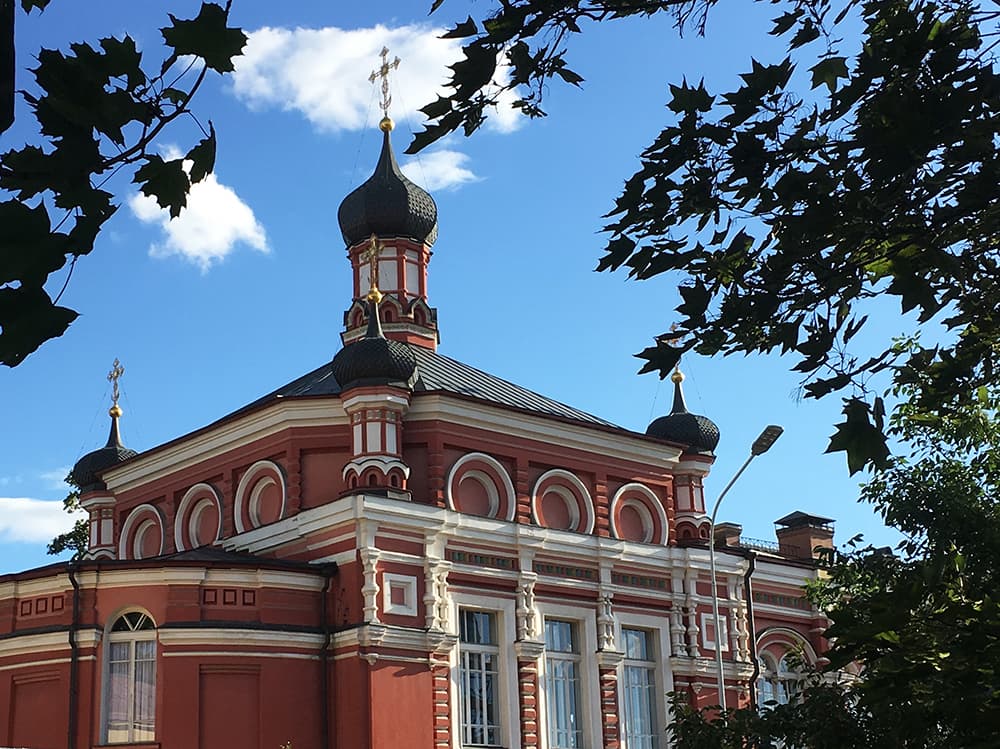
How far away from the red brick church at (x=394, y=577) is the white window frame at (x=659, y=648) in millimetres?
50

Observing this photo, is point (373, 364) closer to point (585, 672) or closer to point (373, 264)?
point (373, 264)

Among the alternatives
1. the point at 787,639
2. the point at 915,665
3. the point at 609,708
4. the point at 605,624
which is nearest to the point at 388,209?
the point at 605,624

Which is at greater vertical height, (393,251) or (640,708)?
(393,251)

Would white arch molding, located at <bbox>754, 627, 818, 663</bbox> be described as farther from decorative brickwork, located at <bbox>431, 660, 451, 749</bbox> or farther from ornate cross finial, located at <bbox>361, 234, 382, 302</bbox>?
ornate cross finial, located at <bbox>361, 234, 382, 302</bbox>

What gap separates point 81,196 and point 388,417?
2117 cm

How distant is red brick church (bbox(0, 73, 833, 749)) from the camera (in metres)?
22.7

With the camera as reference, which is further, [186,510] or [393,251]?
[393,251]

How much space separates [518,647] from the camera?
82.2 feet

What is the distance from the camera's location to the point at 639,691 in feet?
88.7

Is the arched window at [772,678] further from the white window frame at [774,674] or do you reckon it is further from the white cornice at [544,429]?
the white cornice at [544,429]

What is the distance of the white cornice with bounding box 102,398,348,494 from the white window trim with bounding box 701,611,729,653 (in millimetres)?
8139

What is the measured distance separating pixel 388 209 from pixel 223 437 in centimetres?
621

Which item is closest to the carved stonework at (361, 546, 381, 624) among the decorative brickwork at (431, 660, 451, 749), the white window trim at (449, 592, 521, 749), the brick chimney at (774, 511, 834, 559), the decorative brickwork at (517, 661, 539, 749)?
the decorative brickwork at (431, 660, 451, 749)

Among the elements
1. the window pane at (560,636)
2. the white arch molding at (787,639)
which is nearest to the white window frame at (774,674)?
the white arch molding at (787,639)
